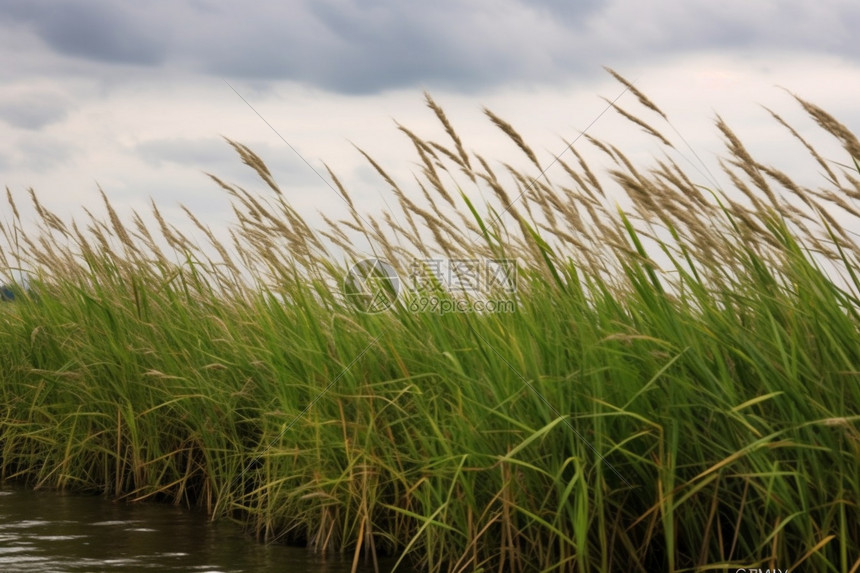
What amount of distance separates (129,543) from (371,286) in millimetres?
1555

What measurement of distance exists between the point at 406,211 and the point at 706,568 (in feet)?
6.43

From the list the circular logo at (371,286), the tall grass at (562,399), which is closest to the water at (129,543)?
the tall grass at (562,399)

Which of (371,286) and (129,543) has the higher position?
(371,286)

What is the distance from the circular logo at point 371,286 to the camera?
3898mm

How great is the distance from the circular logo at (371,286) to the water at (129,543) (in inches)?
43.3

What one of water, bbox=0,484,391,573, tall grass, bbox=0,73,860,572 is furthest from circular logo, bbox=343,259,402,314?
water, bbox=0,484,391,573

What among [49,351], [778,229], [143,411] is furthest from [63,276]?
[778,229]

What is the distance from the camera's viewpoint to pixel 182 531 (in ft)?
13.4

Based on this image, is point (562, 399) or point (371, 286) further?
point (371, 286)

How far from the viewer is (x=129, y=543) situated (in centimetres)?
388

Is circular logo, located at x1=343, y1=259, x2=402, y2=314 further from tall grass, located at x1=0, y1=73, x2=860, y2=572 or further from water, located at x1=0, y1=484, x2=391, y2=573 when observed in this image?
water, located at x1=0, y1=484, x2=391, y2=573

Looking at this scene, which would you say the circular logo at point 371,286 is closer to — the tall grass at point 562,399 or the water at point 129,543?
the tall grass at point 562,399

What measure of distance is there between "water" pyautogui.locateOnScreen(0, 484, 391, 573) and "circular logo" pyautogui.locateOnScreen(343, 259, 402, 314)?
3.61 ft

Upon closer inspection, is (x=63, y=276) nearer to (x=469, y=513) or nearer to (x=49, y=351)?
(x=49, y=351)
